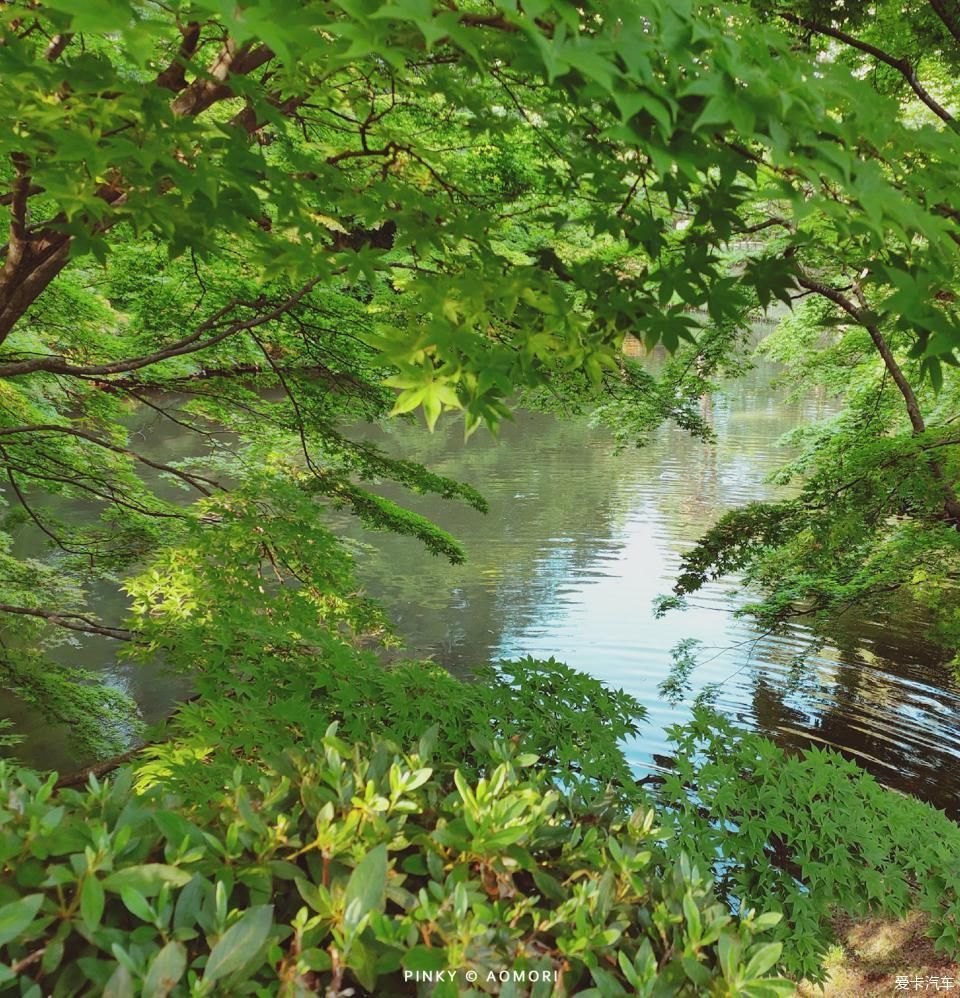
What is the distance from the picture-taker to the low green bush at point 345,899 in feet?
3.87

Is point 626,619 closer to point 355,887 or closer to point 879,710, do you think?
point 879,710

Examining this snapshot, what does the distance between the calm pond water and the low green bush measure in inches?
221

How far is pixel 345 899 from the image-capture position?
1.28 metres

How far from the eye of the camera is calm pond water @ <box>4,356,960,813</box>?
34.0ft

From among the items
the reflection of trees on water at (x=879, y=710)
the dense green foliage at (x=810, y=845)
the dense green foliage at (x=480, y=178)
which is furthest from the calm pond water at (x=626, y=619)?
the dense green foliage at (x=810, y=845)

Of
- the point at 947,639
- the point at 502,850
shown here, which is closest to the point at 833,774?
the point at 502,850

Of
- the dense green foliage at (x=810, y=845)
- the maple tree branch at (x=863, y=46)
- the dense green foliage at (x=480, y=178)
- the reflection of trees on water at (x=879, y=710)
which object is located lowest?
the reflection of trees on water at (x=879, y=710)

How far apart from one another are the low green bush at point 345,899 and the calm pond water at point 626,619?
5611mm

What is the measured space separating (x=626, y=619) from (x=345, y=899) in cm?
1303

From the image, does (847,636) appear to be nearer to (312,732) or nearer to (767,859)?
(767,859)

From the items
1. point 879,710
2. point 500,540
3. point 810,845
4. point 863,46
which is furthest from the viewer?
point 500,540

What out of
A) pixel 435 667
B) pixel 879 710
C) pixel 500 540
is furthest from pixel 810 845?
pixel 500 540

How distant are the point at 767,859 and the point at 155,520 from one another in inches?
246

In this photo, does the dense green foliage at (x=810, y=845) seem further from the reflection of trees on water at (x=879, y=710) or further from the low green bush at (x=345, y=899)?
the reflection of trees on water at (x=879, y=710)
